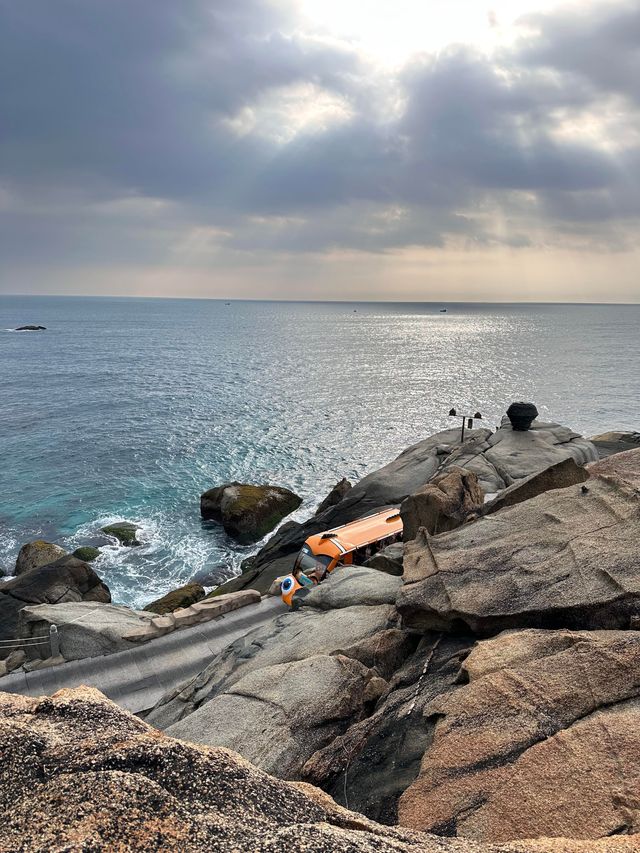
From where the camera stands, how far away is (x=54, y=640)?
15.1 m

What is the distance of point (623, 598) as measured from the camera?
7625 millimetres

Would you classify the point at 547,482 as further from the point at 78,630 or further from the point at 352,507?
the point at 352,507

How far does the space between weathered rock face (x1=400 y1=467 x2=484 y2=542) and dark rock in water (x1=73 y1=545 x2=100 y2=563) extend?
2475 centimetres

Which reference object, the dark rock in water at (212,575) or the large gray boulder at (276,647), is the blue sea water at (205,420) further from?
the large gray boulder at (276,647)

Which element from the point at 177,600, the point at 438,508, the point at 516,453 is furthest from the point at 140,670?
the point at 516,453

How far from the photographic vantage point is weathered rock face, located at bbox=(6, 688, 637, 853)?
3443mm

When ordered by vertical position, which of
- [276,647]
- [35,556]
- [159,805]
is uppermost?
[159,805]

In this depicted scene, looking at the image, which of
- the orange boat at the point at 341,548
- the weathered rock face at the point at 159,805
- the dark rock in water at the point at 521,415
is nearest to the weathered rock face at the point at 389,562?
the orange boat at the point at 341,548

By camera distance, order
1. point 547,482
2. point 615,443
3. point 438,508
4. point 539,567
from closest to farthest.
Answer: point 539,567 < point 547,482 < point 438,508 < point 615,443

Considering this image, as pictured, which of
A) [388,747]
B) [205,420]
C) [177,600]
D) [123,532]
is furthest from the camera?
[205,420]

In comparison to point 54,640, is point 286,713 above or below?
above

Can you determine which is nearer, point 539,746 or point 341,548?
point 539,746

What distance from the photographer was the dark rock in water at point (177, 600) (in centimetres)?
2612

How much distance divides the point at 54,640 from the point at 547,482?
14.5 m
